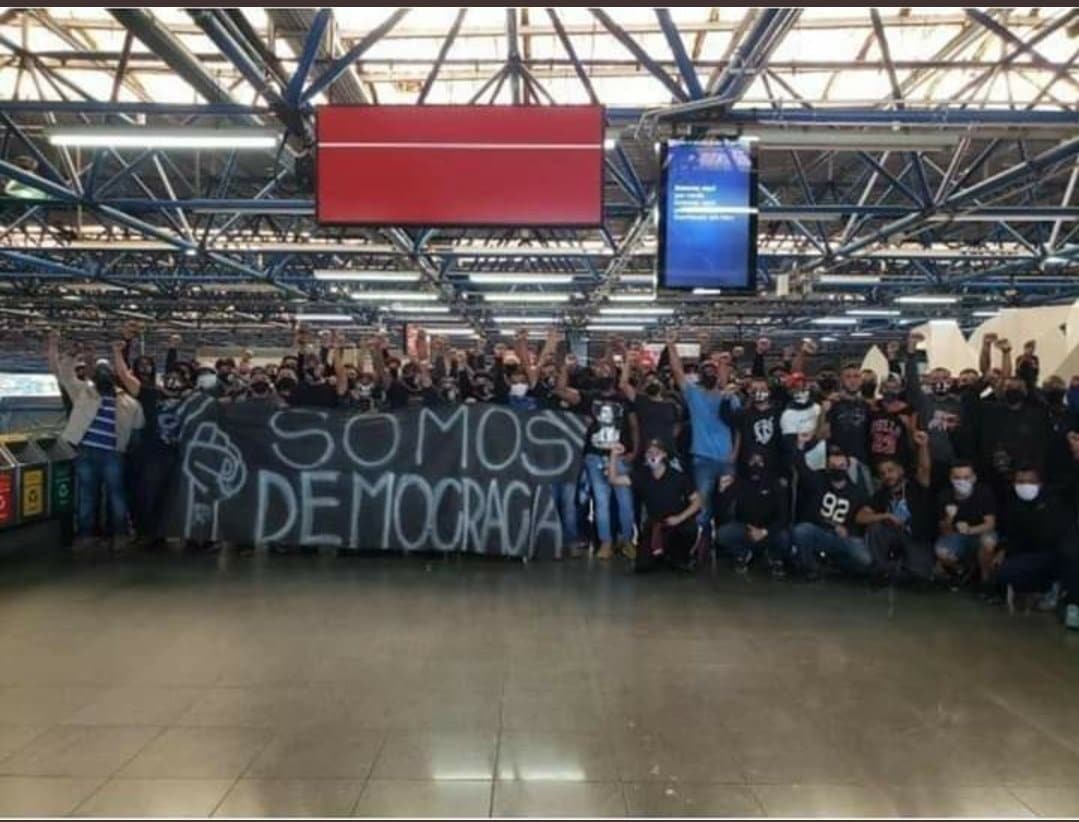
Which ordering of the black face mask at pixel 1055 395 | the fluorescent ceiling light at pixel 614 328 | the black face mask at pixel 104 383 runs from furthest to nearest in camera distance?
the fluorescent ceiling light at pixel 614 328 < the black face mask at pixel 104 383 < the black face mask at pixel 1055 395

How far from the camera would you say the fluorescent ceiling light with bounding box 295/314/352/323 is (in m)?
27.1

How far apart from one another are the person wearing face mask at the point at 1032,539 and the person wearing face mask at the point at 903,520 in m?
0.54

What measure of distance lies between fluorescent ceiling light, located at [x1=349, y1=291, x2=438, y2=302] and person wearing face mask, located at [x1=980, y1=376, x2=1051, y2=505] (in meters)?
14.1

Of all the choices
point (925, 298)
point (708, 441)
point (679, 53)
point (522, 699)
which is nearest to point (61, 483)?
point (522, 699)

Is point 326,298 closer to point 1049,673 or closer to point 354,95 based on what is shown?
point 354,95

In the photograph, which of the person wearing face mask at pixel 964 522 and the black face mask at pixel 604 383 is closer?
the person wearing face mask at pixel 964 522

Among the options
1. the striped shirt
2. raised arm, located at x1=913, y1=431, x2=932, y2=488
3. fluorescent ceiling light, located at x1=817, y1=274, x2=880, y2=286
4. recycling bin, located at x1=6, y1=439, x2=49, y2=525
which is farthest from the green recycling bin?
fluorescent ceiling light, located at x1=817, y1=274, x2=880, y2=286

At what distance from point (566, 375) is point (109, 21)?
576 centimetres

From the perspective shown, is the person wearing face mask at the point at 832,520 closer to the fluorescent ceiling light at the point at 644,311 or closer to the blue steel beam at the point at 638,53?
the blue steel beam at the point at 638,53

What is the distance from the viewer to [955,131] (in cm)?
693

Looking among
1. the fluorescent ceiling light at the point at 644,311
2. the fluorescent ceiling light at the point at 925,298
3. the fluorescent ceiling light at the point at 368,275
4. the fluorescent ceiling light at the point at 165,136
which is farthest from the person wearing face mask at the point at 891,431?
the fluorescent ceiling light at the point at 644,311

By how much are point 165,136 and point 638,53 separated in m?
4.40

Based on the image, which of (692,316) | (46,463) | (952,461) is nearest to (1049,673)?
(952,461)

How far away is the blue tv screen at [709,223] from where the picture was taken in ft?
22.3
